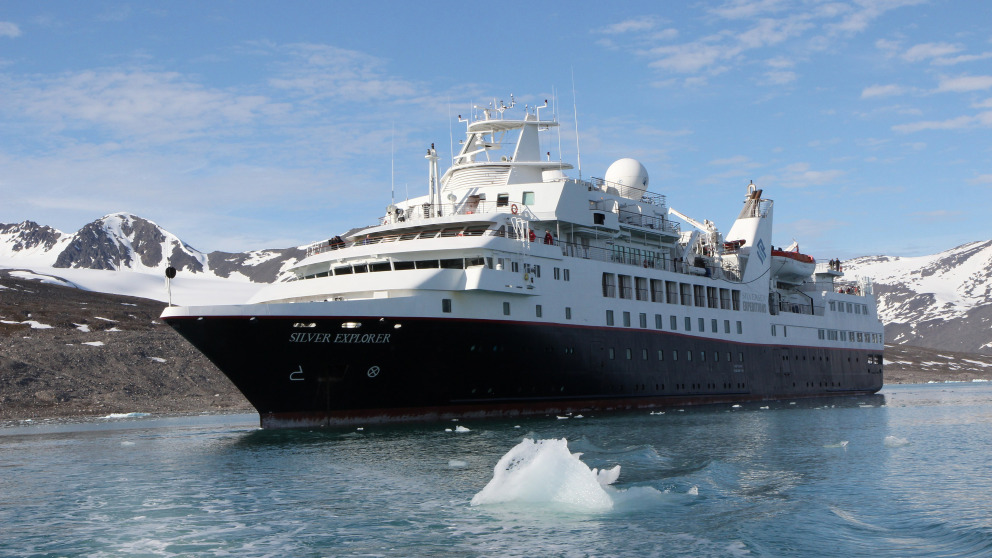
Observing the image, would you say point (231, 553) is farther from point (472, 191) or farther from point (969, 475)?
point (472, 191)

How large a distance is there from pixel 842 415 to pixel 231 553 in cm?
3312

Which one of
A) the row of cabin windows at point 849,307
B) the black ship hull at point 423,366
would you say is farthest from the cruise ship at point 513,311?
the row of cabin windows at point 849,307

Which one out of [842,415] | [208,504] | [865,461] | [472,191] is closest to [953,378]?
[842,415]

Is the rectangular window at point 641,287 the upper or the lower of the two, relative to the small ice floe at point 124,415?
upper

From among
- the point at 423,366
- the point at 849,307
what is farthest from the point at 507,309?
the point at 849,307

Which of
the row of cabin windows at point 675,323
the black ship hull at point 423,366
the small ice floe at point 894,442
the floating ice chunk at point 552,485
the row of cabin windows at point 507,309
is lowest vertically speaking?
the small ice floe at point 894,442

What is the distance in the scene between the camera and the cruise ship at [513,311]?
104ft

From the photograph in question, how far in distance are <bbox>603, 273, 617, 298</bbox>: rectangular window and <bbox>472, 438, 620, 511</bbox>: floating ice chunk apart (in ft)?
79.5

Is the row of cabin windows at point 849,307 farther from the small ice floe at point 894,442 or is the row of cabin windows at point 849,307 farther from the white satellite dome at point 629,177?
the small ice floe at point 894,442

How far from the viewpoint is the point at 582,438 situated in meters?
28.4

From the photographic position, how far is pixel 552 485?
17.4 meters

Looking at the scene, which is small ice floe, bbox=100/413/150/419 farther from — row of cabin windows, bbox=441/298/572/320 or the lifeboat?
the lifeboat

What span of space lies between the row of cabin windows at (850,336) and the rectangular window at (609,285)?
2346 cm

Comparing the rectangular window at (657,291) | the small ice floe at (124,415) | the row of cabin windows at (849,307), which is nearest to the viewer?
the rectangular window at (657,291)
